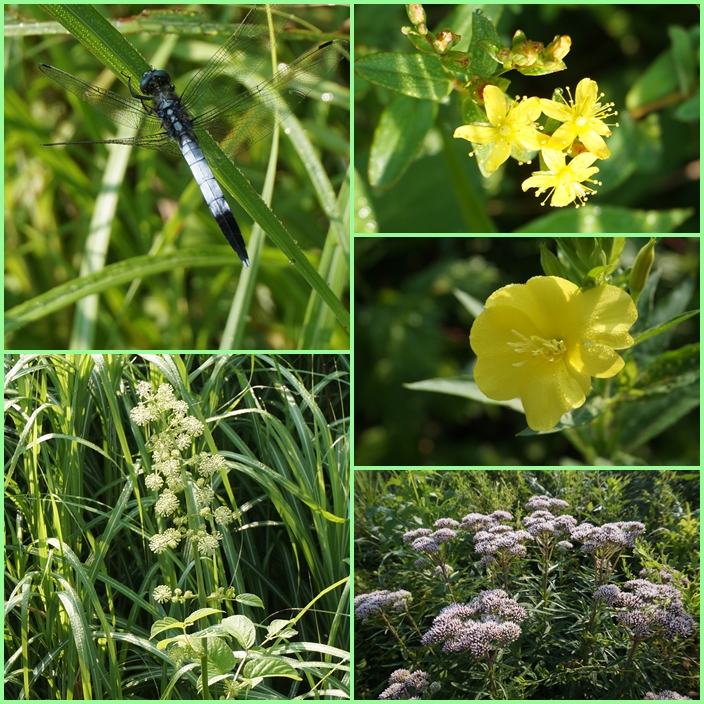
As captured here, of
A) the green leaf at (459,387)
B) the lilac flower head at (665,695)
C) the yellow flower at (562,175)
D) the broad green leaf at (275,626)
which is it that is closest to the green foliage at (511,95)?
the yellow flower at (562,175)

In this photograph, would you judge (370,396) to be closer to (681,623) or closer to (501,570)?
(501,570)

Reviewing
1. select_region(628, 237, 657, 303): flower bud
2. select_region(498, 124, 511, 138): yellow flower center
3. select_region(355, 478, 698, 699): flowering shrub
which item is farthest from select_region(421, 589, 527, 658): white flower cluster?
select_region(498, 124, 511, 138): yellow flower center

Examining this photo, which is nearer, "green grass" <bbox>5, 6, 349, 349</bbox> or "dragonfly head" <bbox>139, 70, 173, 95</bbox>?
"dragonfly head" <bbox>139, 70, 173, 95</bbox>

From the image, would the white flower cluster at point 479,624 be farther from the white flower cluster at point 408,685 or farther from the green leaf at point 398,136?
the green leaf at point 398,136

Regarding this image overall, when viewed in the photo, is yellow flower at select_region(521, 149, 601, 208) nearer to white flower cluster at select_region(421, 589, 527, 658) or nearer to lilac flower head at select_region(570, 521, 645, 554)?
lilac flower head at select_region(570, 521, 645, 554)

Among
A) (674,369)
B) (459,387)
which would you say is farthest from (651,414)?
(459,387)
